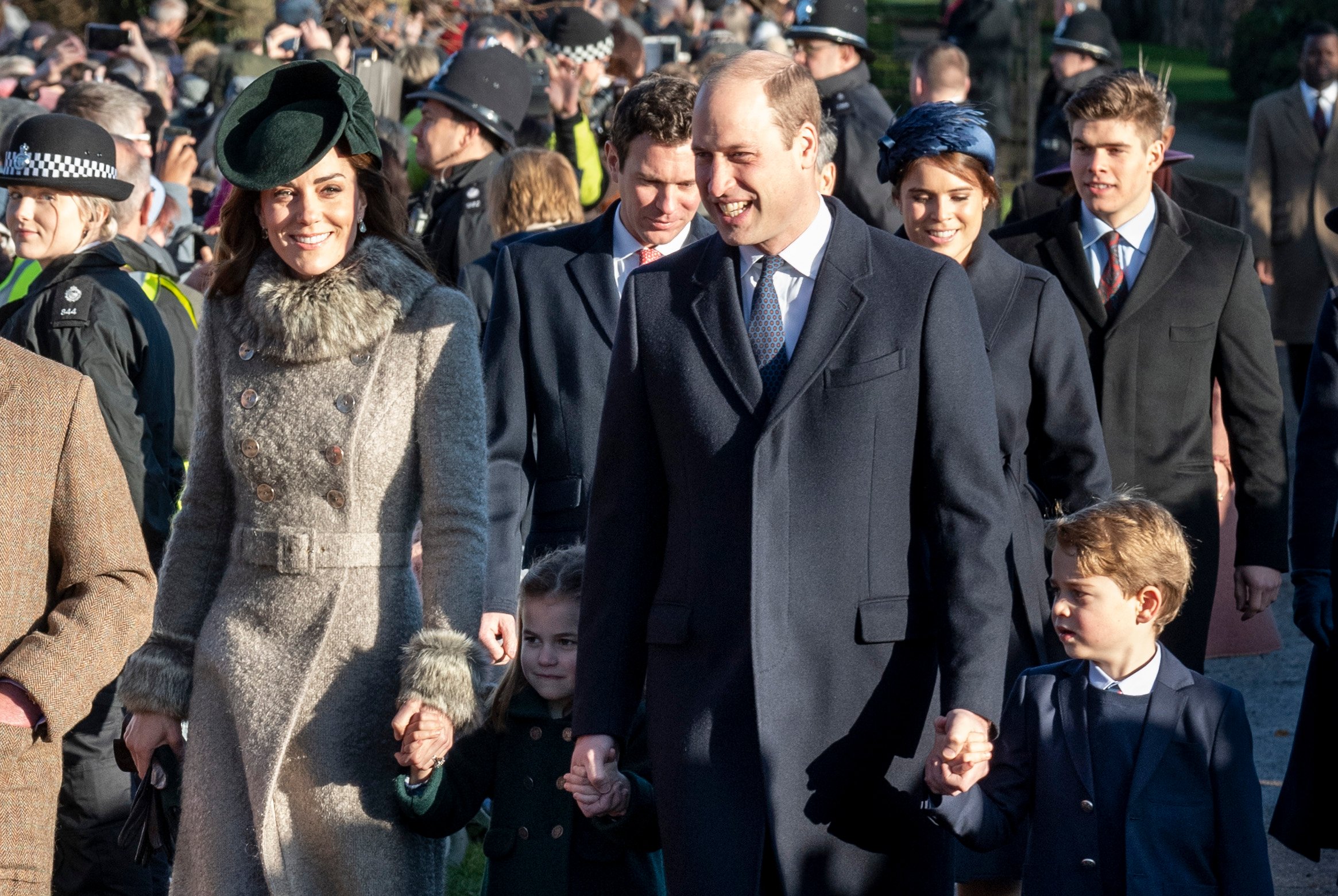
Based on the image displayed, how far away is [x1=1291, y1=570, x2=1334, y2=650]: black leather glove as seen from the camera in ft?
16.0

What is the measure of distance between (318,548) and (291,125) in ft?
3.07

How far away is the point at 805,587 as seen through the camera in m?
3.19

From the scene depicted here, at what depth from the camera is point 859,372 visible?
3207 mm

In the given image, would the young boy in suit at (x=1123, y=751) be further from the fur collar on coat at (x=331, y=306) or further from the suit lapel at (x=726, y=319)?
the fur collar on coat at (x=331, y=306)

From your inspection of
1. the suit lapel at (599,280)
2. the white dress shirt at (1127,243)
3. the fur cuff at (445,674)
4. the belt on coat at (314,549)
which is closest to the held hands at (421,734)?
the fur cuff at (445,674)

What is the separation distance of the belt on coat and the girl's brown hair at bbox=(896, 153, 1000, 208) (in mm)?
1692

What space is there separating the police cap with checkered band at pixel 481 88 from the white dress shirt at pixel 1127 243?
9.62ft

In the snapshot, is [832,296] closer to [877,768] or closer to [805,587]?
[805,587]

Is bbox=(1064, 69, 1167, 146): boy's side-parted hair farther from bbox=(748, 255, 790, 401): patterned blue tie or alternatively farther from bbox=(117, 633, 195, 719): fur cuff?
bbox=(117, 633, 195, 719): fur cuff

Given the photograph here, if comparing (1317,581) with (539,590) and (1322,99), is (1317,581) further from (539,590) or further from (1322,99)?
(1322,99)

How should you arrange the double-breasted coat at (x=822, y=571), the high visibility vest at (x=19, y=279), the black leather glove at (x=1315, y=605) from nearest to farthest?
the double-breasted coat at (x=822, y=571), the black leather glove at (x=1315, y=605), the high visibility vest at (x=19, y=279)

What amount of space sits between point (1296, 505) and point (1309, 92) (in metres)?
6.24

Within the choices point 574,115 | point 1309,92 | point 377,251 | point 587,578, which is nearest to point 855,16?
point 574,115

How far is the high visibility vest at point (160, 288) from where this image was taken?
5.90m
